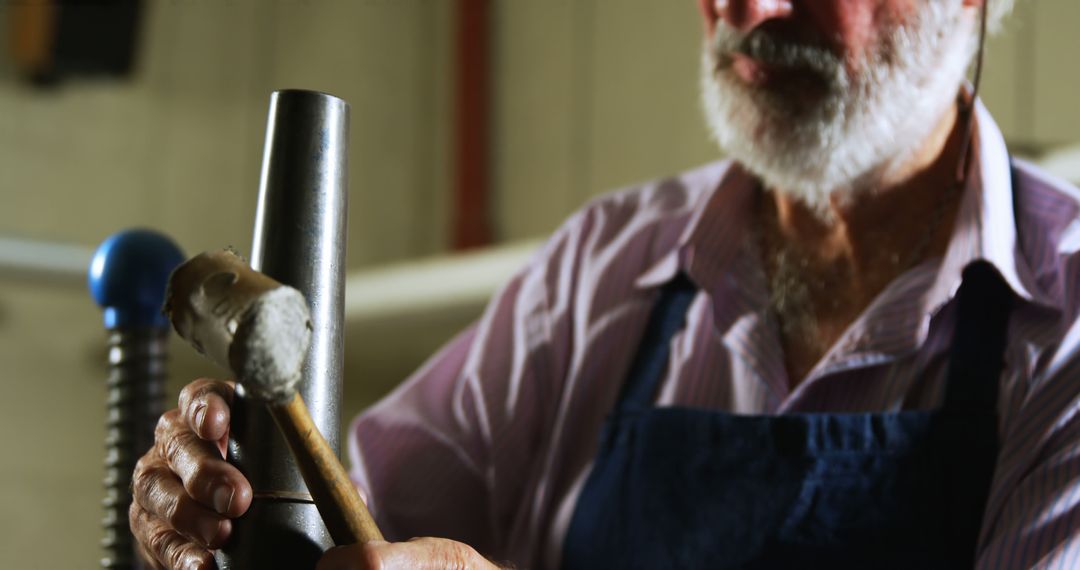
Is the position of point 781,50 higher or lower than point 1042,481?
higher

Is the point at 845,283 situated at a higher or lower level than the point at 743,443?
higher

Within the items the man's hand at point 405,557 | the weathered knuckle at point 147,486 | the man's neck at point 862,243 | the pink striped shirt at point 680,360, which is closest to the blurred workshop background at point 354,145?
the pink striped shirt at point 680,360

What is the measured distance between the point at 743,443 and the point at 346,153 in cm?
58

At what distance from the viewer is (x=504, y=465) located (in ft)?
3.83

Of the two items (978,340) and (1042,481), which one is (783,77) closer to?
(978,340)

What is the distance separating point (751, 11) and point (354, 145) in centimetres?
236

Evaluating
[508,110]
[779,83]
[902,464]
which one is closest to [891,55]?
[779,83]

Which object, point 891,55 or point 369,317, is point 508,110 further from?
point 891,55

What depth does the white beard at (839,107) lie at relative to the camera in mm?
1067

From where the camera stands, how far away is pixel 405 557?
497mm

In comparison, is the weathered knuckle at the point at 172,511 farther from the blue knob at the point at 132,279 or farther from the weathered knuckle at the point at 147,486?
the blue knob at the point at 132,279

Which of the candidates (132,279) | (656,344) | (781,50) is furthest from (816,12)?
(132,279)

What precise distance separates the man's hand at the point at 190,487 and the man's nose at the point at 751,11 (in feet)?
2.05

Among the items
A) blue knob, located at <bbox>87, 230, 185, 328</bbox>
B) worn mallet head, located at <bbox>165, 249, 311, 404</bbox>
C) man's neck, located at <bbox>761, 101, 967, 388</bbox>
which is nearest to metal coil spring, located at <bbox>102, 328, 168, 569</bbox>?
blue knob, located at <bbox>87, 230, 185, 328</bbox>
